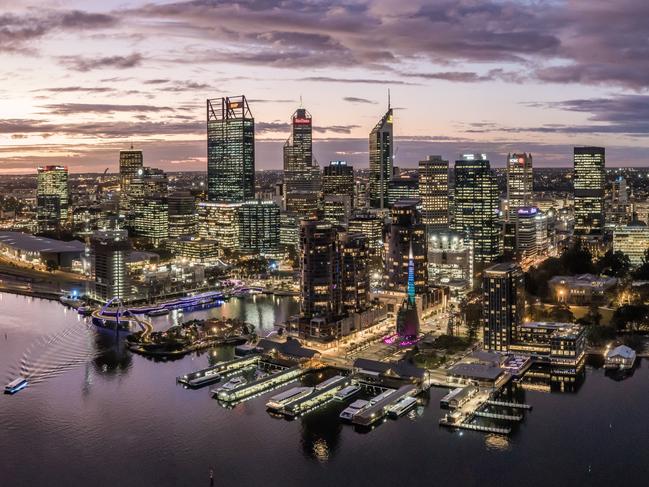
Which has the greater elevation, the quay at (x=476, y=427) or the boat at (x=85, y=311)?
the boat at (x=85, y=311)

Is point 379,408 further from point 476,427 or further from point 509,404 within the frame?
point 509,404

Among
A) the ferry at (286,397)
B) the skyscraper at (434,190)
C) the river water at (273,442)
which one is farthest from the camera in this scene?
the skyscraper at (434,190)

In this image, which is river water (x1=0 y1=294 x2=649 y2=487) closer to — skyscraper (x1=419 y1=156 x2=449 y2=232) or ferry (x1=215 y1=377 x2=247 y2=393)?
ferry (x1=215 y1=377 x2=247 y2=393)

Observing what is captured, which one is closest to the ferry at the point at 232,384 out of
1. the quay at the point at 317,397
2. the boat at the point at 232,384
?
the boat at the point at 232,384

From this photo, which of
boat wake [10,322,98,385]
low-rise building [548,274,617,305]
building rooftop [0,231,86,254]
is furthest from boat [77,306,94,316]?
low-rise building [548,274,617,305]

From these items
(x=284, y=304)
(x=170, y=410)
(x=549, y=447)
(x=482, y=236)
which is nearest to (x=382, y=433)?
(x=549, y=447)

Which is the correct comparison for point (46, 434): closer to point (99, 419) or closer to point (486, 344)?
point (99, 419)

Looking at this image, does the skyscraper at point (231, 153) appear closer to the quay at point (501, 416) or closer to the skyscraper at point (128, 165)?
the skyscraper at point (128, 165)
